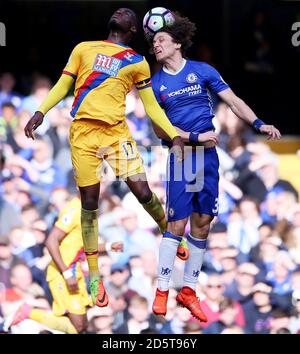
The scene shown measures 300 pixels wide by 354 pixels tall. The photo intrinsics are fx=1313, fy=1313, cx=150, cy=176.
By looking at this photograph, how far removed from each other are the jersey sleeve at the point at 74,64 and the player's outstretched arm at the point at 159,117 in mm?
583

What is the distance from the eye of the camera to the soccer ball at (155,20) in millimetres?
11000

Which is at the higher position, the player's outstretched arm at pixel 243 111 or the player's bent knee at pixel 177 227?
the player's outstretched arm at pixel 243 111

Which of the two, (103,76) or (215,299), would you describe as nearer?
(103,76)

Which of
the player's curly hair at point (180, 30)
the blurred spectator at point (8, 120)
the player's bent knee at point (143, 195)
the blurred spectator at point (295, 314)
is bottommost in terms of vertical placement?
the blurred spectator at point (295, 314)

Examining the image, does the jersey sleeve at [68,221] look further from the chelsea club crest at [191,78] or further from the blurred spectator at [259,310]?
the chelsea club crest at [191,78]

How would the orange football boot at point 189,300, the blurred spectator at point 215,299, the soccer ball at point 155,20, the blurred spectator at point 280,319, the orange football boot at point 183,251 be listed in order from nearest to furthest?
1. the soccer ball at point 155,20
2. the orange football boot at point 189,300
3. the orange football boot at point 183,251
4. the blurred spectator at point 215,299
5. the blurred spectator at point 280,319

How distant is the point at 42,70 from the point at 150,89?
8280mm

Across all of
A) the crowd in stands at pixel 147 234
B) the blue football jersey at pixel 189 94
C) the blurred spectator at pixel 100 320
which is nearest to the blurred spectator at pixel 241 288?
the crowd in stands at pixel 147 234

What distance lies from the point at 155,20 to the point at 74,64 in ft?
2.55

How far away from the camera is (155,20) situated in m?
11.0

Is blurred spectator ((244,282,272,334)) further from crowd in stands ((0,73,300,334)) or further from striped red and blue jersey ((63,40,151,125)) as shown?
striped red and blue jersey ((63,40,151,125))

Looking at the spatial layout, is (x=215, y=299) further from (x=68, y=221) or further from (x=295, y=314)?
(x=68, y=221)

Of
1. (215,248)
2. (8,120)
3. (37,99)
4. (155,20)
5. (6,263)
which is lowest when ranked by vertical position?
(6,263)

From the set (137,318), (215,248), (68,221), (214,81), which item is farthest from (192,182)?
(215,248)
